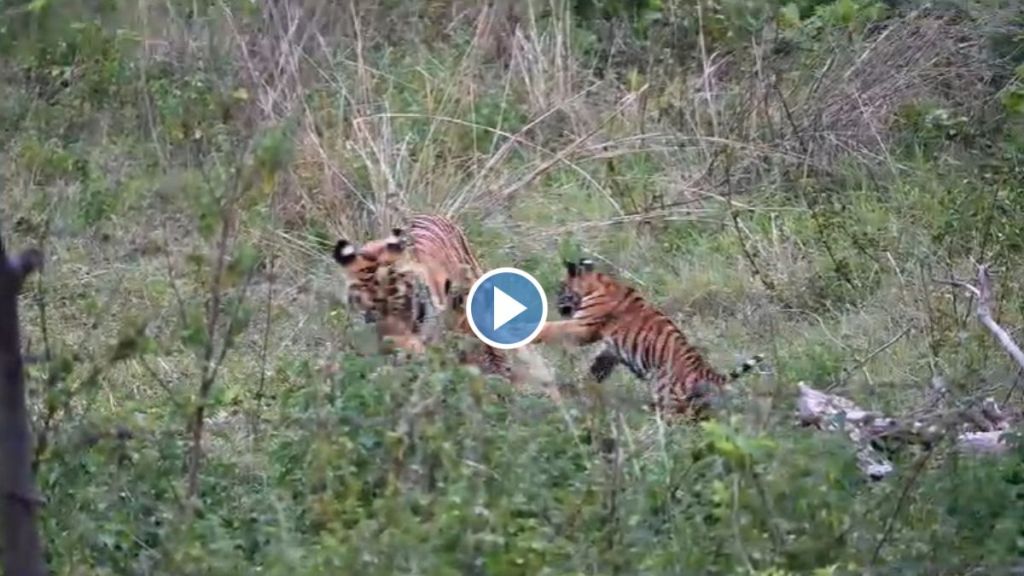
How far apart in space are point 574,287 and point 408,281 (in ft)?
1.86

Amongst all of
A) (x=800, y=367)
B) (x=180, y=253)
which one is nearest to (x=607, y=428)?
(x=800, y=367)

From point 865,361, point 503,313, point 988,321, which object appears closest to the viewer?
point 988,321

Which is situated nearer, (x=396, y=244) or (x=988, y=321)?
(x=988, y=321)

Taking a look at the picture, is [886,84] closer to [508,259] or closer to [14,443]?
[508,259]

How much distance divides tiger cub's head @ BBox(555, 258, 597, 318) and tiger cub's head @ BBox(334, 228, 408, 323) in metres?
0.58

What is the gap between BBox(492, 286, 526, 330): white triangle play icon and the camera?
5.84m

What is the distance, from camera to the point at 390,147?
8367 millimetres

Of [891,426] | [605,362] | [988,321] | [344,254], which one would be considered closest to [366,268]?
[344,254]

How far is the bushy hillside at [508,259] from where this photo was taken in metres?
3.96

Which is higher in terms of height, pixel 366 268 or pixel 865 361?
pixel 366 268

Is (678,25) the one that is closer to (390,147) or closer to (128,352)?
(390,147)

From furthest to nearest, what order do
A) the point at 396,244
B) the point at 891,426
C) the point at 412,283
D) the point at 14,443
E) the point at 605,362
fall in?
the point at 396,244 → the point at 412,283 → the point at 605,362 → the point at 891,426 → the point at 14,443

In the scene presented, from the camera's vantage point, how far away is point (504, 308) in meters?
5.94

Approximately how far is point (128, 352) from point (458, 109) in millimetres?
5222
